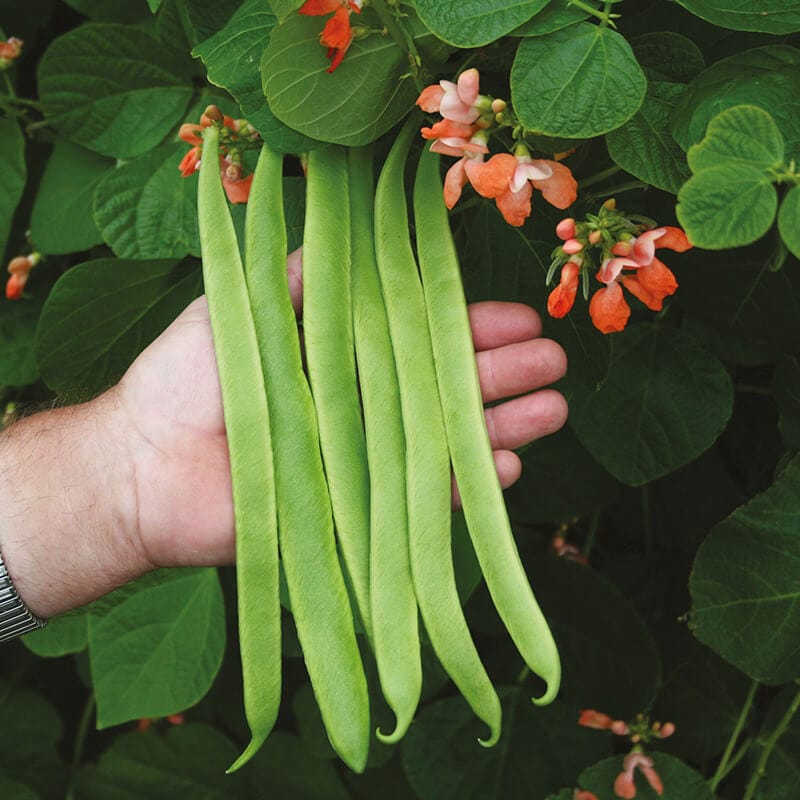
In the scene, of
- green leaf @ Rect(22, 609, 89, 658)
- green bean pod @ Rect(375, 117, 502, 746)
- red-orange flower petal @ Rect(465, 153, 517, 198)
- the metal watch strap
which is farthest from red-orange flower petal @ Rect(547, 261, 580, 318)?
green leaf @ Rect(22, 609, 89, 658)

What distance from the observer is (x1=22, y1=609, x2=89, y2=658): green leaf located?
2.06 meters

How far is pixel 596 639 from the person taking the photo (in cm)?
200

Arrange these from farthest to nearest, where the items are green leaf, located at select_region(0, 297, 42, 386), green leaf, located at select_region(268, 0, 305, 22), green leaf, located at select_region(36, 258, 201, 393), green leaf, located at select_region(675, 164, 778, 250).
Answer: green leaf, located at select_region(0, 297, 42, 386) → green leaf, located at select_region(36, 258, 201, 393) → green leaf, located at select_region(268, 0, 305, 22) → green leaf, located at select_region(675, 164, 778, 250)

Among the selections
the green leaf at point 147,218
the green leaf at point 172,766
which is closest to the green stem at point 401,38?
the green leaf at point 147,218

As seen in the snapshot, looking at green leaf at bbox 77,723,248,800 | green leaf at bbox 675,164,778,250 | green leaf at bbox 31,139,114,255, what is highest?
green leaf at bbox 675,164,778,250

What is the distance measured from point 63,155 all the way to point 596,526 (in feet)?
4.80

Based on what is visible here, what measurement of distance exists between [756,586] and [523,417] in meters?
0.52

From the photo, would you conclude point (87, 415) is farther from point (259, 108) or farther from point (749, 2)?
point (749, 2)

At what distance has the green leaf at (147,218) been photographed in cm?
173

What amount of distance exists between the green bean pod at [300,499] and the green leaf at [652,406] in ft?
2.03

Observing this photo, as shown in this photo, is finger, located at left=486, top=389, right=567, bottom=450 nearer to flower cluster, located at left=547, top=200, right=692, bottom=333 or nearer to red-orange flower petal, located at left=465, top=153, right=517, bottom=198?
flower cluster, located at left=547, top=200, right=692, bottom=333

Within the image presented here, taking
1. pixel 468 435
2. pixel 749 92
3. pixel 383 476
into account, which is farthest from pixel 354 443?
pixel 749 92

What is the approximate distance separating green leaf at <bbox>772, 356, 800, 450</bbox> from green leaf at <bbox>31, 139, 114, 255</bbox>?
1412mm

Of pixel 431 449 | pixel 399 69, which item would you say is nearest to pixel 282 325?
pixel 431 449
